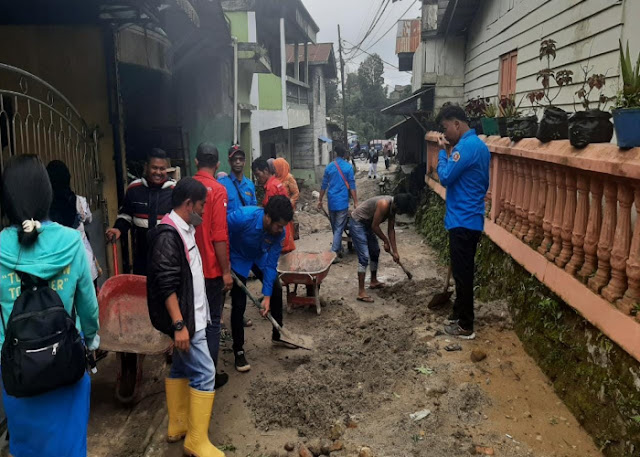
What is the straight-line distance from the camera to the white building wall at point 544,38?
5.37 m

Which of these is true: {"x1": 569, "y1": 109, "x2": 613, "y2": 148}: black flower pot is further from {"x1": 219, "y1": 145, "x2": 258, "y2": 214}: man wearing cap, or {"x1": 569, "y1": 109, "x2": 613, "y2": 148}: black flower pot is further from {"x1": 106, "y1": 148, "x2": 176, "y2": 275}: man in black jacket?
{"x1": 219, "y1": 145, "x2": 258, "y2": 214}: man wearing cap

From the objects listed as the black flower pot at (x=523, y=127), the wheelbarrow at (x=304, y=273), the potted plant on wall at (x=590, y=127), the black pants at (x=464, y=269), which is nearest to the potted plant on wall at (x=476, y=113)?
the black flower pot at (x=523, y=127)

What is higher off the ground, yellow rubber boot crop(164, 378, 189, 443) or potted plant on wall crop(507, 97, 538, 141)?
potted plant on wall crop(507, 97, 538, 141)

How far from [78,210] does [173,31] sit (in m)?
3.24

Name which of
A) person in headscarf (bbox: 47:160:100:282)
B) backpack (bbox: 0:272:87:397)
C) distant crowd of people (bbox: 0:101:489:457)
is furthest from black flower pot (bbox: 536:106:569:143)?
person in headscarf (bbox: 47:160:100:282)

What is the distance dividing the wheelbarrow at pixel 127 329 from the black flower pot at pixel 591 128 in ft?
10.6

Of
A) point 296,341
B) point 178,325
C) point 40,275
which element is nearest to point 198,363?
point 178,325

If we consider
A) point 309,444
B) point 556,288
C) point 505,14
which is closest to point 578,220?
point 556,288

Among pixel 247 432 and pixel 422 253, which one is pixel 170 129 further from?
pixel 247 432

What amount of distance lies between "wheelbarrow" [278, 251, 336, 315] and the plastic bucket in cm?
362

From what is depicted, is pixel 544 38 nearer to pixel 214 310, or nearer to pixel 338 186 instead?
pixel 338 186

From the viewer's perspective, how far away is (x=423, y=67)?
13586 millimetres

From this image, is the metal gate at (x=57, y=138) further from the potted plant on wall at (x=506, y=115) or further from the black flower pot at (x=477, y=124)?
the black flower pot at (x=477, y=124)

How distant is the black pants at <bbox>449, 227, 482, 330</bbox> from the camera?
4.46m
